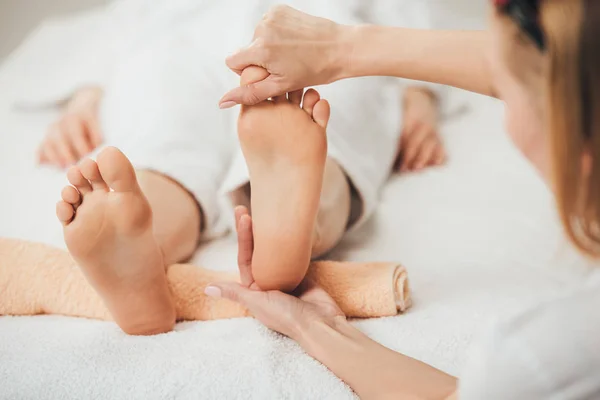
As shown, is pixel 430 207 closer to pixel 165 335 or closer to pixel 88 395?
pixel 165 335

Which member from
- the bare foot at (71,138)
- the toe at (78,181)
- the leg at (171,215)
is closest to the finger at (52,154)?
the bare foot at (71,138)

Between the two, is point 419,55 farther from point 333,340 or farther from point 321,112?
point 333,340

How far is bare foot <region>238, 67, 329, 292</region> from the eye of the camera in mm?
736

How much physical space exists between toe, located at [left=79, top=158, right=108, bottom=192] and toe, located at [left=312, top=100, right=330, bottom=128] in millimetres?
253

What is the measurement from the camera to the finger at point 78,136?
3.67 feet

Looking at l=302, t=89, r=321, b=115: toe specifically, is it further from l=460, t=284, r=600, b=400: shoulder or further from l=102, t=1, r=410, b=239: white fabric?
l=460, t=284, r=600, b=400: shoulder

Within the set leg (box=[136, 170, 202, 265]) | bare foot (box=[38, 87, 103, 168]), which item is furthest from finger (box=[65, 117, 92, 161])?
leg (box=[136, 170, 202, 265])

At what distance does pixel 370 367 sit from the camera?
648 millimetres

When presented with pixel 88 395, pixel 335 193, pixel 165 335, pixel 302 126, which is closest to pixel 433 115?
pixel 335 193

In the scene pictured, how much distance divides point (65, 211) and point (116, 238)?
6 centimetres

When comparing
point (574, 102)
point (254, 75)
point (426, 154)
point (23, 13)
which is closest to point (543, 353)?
point (574, 102)

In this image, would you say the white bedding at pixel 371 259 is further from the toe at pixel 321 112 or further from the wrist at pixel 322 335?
the toe at pixel 321 112

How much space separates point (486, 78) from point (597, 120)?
1.03ft

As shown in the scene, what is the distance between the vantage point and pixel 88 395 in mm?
646
